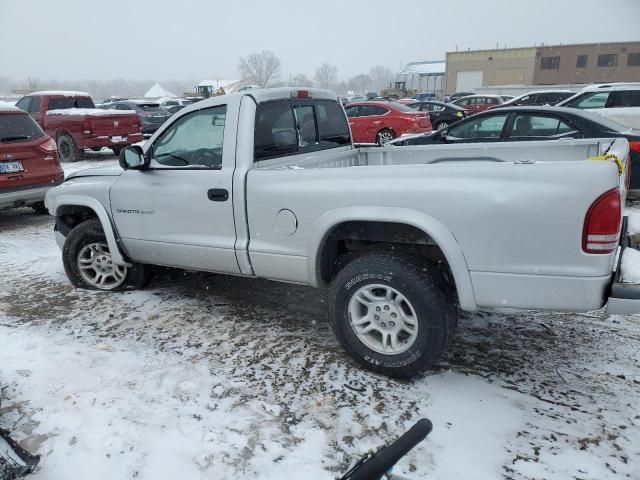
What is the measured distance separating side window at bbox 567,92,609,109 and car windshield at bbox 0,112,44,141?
1050 centimetres

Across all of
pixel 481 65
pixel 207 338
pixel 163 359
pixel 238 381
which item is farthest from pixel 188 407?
pixel 481 65

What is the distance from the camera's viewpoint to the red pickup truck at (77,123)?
12.8 meters

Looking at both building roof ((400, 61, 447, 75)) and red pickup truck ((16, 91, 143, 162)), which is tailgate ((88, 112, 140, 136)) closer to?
red pickup truck ((16, 91, 143, 162))

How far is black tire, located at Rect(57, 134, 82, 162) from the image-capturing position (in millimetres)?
13125

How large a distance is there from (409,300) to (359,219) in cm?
59

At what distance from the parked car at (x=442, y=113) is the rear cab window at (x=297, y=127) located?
618 inches

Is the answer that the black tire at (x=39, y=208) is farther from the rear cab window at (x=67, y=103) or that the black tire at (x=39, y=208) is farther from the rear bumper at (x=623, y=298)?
the rear bumper at (x=623, y=298)

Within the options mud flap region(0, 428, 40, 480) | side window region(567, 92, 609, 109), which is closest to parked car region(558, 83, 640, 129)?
side window region(567, 92, 609, 109)

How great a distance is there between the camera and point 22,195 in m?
7.04

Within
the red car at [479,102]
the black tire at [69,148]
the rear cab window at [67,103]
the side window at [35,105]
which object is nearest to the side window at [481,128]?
the black tire at [69,148]

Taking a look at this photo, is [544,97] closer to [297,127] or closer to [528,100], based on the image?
[528,100]

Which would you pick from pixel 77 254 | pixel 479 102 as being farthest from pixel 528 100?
pixel 77 254

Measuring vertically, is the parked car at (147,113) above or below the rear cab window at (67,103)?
below

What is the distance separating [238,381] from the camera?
10.5 ft
